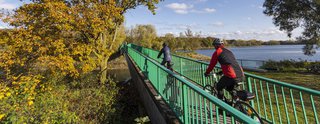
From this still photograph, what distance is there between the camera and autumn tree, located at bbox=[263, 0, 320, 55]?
56.1 feet

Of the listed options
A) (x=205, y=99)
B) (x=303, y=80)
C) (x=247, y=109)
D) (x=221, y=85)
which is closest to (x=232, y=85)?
(x=221, y=85)

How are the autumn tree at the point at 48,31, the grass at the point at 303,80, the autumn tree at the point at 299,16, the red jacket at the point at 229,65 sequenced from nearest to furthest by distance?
the red jacket at the point at 229,65 → the autumn tree at the point at 48,31 → the grass at the point at 303,80 → the autumn tree at the point at 299,16

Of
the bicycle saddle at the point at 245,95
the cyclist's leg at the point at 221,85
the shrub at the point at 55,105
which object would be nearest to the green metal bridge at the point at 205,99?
the cyclist's leg at the point at 221,85

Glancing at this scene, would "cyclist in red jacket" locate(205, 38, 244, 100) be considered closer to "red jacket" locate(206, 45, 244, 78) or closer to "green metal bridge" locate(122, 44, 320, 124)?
"red jacket" locate(206, 45, 244, 78)

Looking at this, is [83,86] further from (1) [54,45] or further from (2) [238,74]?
(2) [238,74]

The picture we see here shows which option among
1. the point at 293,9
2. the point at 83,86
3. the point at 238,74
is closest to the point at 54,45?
the point at 83,86

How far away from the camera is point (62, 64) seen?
35.3 ft

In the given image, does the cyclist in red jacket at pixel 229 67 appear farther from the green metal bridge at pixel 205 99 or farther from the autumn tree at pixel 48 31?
the autumn tree at pixel 48 31

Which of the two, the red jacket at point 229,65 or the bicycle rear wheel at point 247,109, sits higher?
the red jacket at point 229,65

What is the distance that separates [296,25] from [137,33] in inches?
1865

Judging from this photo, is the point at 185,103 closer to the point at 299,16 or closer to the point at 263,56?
the point at 299,16

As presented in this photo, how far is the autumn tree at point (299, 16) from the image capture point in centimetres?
1711

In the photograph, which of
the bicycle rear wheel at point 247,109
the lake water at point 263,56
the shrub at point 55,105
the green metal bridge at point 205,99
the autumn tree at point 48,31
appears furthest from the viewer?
the lake water at point 263,56

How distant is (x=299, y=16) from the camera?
18016 mm
